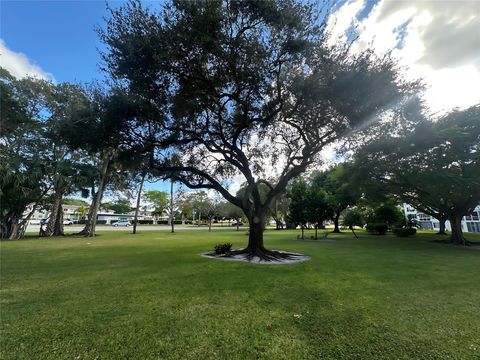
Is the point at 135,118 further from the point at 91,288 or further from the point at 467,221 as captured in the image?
the point at 467,221

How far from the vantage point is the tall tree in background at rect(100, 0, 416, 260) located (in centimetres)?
830

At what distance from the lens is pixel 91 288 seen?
626 centimetres

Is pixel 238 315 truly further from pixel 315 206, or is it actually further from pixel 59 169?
pixel 59 169

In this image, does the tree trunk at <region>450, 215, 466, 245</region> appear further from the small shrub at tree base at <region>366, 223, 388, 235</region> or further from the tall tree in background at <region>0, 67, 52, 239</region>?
the tall tree in background at <region>0, 67, 52, 239</region>

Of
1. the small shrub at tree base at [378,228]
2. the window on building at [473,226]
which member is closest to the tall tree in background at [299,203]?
the small shrub at tree base at [378,228]

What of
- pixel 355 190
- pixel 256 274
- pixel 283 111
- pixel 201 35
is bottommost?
pixel 256 274

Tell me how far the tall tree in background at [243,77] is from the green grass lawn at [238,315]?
578 cm

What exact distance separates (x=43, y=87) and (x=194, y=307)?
26391 mm

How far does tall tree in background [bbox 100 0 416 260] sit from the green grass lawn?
578 centimetres

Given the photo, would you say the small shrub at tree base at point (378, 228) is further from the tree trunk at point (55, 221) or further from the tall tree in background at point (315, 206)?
the tree trunk at point (55, 221)

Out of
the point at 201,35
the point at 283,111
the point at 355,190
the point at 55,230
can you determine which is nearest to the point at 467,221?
the point at 355,190

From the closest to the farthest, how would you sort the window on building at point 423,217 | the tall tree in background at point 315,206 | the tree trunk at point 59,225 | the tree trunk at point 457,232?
the tree trunk at point 457,232, the tall tree in background at point 315,206, the tree trunk at point 59,225, the window on building at point 423,217

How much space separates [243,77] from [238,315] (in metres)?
8.19

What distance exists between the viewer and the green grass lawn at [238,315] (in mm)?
3365
